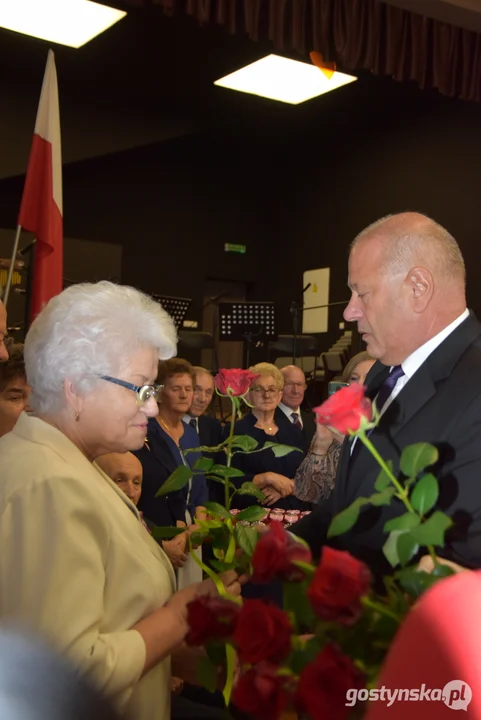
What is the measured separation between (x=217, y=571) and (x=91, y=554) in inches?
7.7

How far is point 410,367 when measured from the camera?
4.58 feet

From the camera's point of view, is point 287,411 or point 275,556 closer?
point 275,556

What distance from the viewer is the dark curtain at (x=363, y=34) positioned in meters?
4.77

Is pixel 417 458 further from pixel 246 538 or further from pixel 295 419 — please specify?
pixel 295 419

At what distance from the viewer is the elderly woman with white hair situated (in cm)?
108

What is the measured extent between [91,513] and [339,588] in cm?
69

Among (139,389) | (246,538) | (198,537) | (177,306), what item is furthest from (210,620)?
(177,306)

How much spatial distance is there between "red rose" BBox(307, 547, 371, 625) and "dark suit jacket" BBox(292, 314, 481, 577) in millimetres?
485

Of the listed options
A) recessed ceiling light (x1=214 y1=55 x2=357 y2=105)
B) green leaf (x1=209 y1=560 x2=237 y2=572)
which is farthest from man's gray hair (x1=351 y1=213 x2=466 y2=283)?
recessed ceiling light (x1=214 y1=55 x2=357 y2=105)

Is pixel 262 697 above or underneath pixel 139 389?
underneath

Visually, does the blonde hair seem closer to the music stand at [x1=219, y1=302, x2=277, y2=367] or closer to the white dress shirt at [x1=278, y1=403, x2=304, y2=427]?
the white dress shirt at [x1=278, y1=403, x2=304, y2=427]

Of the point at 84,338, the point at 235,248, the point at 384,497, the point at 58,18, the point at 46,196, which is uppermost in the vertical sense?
the point at 58,18

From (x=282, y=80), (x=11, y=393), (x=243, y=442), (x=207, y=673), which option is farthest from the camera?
(x=282, y=80)

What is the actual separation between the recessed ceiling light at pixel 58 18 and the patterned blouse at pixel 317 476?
5602 mm
